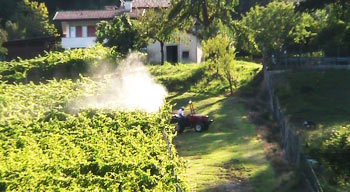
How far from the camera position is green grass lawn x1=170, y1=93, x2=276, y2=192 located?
1905 centimetres

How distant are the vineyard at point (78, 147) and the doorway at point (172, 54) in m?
35.5

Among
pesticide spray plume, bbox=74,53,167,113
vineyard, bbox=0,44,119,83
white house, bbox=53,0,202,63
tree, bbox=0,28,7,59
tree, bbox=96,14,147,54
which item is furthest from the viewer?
white house, bbox=53,0,202,63

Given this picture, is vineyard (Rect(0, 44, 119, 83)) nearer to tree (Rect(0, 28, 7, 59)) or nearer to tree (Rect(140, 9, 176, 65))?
tree (Rect(140, 9, 176, 65))

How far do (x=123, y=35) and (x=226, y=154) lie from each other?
20.4 metres

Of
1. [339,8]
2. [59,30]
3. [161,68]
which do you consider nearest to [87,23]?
[59,30]

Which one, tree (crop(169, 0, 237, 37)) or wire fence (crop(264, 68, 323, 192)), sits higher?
tree (crop(169, 0, 237, 37))

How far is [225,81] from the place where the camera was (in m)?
39.8

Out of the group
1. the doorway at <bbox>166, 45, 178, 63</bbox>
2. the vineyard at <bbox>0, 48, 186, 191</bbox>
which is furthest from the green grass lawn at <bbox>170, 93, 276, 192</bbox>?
the doorway at <bbox>166, 45, 178, 63</bbox>

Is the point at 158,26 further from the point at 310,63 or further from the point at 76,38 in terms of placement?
the point at 76,38

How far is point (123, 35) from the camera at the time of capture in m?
41.1

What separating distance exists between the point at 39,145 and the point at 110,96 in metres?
7.25

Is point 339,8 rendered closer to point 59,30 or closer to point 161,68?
point 161,68

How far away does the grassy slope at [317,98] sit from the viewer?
2581 cm

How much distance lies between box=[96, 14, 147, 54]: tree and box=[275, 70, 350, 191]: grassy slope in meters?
11.8
